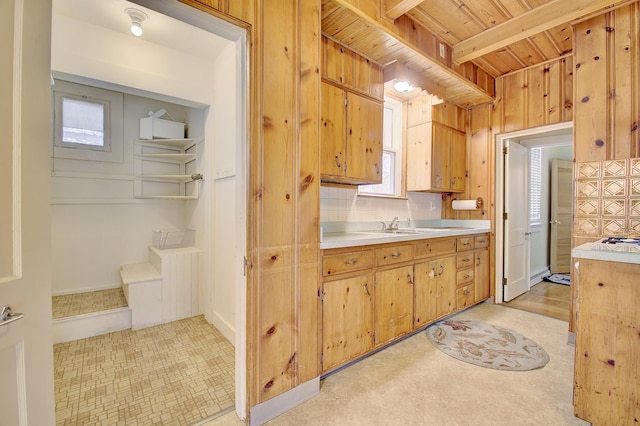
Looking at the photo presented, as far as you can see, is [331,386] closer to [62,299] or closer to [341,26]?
[341,26]

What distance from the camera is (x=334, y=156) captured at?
87.4 inches

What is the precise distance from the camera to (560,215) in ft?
16.4

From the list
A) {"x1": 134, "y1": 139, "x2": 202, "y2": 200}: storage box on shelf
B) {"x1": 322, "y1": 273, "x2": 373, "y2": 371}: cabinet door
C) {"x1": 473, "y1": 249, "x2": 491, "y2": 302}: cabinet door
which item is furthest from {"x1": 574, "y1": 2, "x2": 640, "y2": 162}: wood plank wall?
{"x1": 134, "y1": 139, "x2": 202, "y2": 200}: storage box on shelf

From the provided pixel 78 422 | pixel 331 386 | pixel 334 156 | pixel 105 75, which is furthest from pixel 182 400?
pixel 105 75

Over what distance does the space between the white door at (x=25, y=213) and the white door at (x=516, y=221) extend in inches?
164

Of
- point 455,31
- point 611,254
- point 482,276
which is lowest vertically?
point 482,276

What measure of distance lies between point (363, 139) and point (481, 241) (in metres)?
2.11

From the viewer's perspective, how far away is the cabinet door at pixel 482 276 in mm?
3281

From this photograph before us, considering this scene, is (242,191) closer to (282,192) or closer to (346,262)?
→ (282,192)

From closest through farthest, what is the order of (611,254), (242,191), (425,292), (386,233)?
(611,254) → (242,191) → (425,292) → (386,233)

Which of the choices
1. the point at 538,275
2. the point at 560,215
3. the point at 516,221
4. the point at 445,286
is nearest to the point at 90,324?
the point at 445,286

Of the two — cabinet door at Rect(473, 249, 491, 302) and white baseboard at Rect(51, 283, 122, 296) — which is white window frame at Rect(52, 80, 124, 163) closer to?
white baseboard at Rect(51, 283, 122, 296)

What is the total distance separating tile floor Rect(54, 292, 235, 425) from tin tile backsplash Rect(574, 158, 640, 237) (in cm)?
317

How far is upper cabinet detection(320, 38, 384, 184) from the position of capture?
2.17 metres
